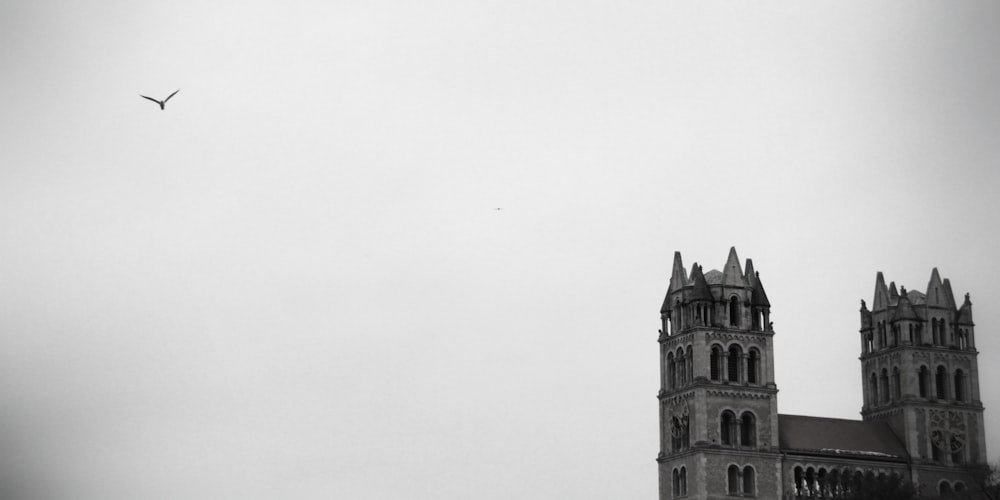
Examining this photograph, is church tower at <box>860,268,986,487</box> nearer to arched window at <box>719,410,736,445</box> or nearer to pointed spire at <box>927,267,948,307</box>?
pointed spire at <box>927,267,948,307</box>

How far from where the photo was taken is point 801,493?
122312 mm

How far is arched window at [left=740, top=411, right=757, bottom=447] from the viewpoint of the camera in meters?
122

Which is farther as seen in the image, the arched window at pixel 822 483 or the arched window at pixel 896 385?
the arched window at pixel 896 385

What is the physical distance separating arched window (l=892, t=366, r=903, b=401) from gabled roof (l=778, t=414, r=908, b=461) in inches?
130

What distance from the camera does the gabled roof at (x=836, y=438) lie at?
124688mm

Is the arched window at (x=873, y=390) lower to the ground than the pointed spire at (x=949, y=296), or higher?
lower

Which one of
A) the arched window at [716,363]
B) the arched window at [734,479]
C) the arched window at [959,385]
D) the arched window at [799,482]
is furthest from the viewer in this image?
the arched window at [959,385]

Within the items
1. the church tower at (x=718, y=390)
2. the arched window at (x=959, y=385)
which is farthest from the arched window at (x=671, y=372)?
the arched window at (x=959, y=385)

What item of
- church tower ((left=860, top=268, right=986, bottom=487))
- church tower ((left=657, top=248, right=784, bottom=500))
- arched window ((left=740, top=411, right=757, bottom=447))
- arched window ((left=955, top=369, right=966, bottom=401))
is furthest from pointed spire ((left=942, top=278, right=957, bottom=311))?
arched window ((left=740, top=411, right=757, bottom=447))


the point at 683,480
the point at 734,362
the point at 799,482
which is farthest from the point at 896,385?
the point at 683,480

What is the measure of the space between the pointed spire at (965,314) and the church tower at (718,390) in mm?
19335

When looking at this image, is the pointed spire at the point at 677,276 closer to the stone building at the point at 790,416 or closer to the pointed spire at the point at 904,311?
the stone building at the point at 790,416

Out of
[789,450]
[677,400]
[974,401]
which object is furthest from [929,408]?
[677,400]

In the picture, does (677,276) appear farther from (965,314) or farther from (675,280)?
(965,314)
